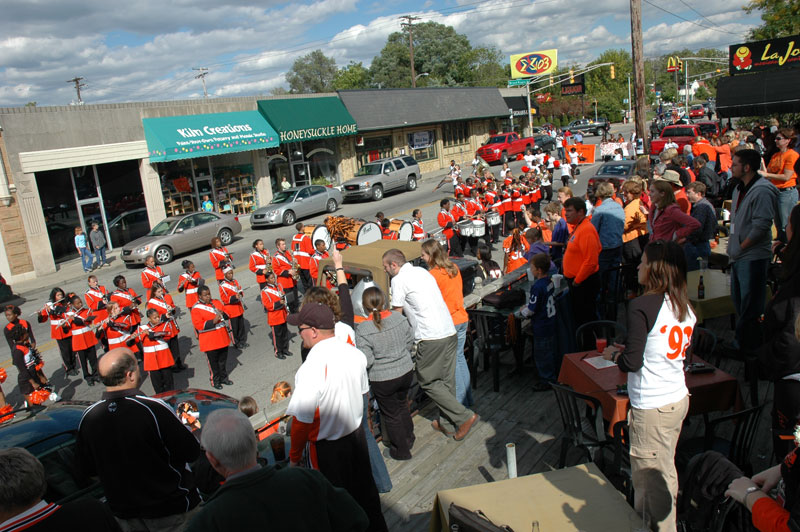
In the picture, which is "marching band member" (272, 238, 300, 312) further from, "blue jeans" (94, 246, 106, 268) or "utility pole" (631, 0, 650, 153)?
"utility pole" (631, 0, 650, 153)

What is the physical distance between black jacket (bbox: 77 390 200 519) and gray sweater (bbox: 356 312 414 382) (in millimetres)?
1823

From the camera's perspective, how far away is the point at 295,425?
12.6 ft

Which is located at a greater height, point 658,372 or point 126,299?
point 658,372

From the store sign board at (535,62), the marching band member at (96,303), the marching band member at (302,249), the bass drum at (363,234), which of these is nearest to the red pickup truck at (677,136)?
the bass drum at (363,234)

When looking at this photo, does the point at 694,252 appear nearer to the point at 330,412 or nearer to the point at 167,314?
the point at 330,412

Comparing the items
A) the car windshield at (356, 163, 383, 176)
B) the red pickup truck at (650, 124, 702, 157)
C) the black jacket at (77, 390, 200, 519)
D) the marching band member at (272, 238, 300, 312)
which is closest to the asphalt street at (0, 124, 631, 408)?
the marching band member at (272, 238, 300, 312)

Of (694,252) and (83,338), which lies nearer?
(694,252)

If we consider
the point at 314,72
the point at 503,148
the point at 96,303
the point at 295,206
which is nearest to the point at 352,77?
the point at 314,72

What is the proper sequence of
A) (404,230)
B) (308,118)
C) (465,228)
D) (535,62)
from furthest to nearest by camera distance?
(535,62) < (308,118) < (465,228) < (404,230)

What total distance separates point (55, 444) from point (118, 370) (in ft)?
4.33

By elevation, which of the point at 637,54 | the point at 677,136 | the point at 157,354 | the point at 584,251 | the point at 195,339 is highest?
the point at 637,54

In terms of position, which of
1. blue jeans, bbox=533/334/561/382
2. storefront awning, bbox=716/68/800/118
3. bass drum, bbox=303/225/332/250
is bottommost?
blue jeans, bbox=533/334/561/382

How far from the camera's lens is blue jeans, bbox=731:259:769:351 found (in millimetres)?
5742

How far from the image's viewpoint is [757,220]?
5.73m
